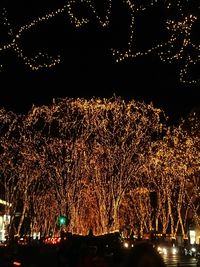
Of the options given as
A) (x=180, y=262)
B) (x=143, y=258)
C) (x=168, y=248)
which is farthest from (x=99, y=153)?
(x=143, y=258)

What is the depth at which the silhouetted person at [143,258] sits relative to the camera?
11.4 ft

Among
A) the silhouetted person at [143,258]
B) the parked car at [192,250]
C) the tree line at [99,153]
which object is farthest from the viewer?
the parked car at [192,250]

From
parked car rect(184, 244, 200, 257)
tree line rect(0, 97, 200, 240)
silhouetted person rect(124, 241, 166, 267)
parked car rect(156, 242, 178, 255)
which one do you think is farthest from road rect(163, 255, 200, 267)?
silhouetted person rect(124, 241, 166, 267)

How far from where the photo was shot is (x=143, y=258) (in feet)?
11.5

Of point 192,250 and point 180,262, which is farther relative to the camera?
point 192,250

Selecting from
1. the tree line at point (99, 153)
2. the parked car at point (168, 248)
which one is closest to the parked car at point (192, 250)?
the parked car at point (168, 248)

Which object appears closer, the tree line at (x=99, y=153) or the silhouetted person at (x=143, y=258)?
the silhouetted person at (x=143, y=258)

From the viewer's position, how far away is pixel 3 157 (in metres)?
39.9

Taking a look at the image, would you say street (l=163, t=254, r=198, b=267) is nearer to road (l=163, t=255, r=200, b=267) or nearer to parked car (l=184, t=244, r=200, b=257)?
road (l=163, t=255, r=200, b=267)

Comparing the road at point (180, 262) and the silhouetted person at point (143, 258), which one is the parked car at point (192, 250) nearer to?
the road at point (180, 262)

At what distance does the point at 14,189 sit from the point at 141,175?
10.2 meters

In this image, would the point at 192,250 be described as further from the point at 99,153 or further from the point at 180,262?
the point at 99,153

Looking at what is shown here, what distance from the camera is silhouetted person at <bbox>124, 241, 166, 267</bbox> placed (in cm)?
348

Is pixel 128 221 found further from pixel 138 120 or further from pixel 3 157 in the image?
pixel 138 120
